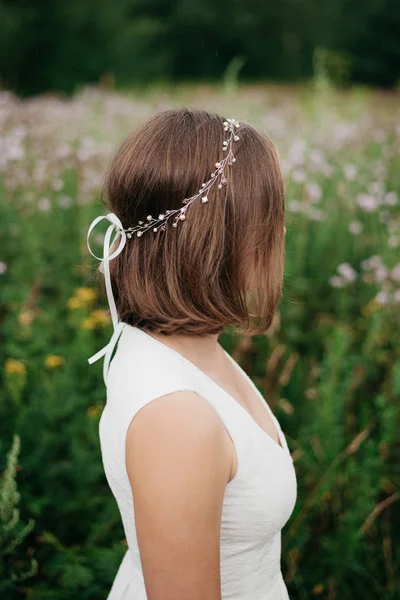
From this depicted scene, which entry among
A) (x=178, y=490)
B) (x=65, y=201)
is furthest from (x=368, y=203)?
(x=178, y=490)

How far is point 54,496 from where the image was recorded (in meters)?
2.23

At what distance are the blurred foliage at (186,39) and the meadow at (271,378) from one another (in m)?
16.5

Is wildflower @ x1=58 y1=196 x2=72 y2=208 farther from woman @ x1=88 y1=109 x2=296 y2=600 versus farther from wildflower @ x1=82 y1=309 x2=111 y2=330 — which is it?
woman @ x1=88 y1=109 x2=296 y2=600

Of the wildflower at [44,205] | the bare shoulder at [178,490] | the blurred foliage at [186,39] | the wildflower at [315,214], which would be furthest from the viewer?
the blurred foliage at [186,39]

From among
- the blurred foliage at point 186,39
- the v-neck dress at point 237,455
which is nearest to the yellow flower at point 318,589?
the v-neck dress at point 237,455

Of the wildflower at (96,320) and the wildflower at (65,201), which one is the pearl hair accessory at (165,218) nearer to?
the wildflower at (96,320)

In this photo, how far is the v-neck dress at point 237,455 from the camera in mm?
1122

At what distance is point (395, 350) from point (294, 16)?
1380 inches

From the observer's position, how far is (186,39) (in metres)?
31.6

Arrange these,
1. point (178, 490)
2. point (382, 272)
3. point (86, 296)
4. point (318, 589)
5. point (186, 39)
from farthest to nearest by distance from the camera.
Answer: point (186, 39) < point (86, 296) < point (382, 272) < point (318, 589) < point (178, 490)

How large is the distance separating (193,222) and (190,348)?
283 millimetres

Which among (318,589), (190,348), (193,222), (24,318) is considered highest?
(193,222)

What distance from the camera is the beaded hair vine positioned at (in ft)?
3.87

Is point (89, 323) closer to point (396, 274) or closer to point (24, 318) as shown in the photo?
point (24, 318)
